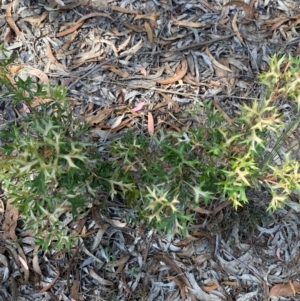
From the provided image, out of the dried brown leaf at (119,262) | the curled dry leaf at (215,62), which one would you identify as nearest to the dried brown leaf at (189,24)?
the curled dry leaf at (215,62)

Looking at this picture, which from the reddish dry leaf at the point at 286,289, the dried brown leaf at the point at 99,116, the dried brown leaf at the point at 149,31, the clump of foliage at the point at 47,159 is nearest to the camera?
the clump of foliage at the point at 47,159

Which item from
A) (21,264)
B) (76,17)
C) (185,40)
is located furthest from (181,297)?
(76,17)

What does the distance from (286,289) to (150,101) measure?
924mm

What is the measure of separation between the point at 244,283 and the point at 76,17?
132 centimetres

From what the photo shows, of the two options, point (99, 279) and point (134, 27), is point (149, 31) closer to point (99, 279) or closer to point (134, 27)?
point (134, 27)

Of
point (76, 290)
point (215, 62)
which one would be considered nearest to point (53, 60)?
point (215, 62)

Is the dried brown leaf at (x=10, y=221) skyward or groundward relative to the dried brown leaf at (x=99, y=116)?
groundward

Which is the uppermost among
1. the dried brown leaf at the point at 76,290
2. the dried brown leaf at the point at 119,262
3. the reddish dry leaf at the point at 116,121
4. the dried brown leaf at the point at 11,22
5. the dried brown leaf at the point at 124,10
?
the dried brown leaf at the point at 124,10

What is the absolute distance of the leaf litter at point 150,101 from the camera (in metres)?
1.87

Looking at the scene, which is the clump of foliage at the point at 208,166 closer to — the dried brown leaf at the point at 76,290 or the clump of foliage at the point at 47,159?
the clump of foliage at the point at 47,159

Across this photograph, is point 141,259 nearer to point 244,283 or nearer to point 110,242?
point 110,242

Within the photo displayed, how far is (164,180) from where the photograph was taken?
1.40 meters

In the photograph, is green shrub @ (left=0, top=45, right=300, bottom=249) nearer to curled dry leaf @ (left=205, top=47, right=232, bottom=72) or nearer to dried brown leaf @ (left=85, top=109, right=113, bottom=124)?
dried brown leaf @ (left=85, top=109, right=113, bottom=124)

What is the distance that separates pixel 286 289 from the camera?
1.86m
